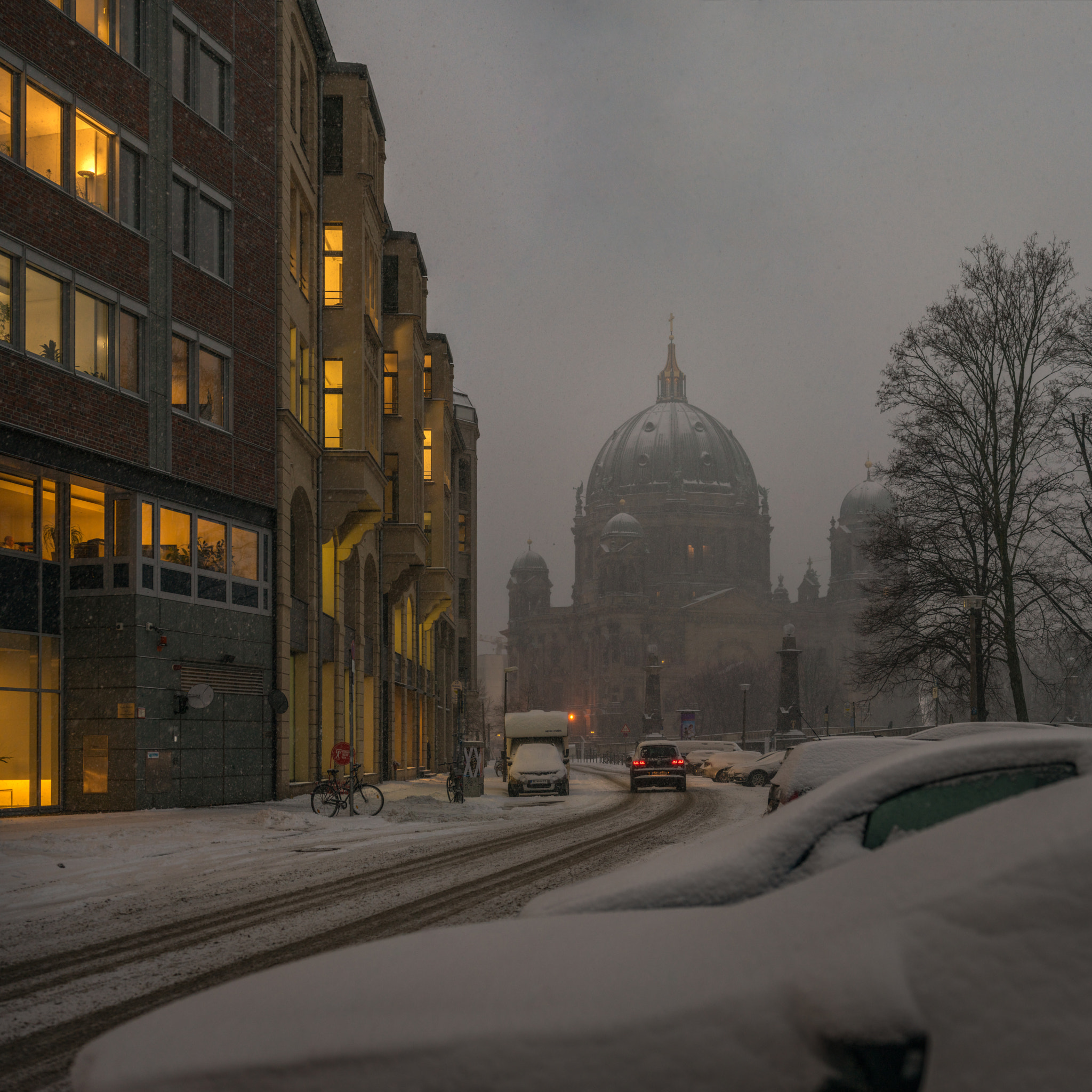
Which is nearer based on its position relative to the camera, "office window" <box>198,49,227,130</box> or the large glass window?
the large glass window

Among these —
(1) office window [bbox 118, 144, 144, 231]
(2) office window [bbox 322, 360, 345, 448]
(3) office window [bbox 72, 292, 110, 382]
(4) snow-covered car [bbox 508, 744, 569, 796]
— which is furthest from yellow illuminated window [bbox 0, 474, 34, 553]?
(4) snow-covered car [bbox 508, 744, 569, 796]

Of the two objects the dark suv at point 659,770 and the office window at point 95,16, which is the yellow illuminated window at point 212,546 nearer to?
the office window at point 95,16

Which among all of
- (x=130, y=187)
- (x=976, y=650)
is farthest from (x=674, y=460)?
(x=130, y=187)

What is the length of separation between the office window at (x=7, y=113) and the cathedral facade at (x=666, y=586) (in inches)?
5291

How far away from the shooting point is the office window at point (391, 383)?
42.7 metres

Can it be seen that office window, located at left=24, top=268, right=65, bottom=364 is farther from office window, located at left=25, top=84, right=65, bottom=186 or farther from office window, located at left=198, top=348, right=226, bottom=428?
office window, located at left=198, top=348, right=226, bottom=428

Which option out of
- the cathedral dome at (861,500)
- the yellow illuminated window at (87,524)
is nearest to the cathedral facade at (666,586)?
the cathedral dome at (861,500)

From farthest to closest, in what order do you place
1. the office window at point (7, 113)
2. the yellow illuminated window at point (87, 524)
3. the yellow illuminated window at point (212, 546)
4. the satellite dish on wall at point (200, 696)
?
Result: the yellow illuminated window at point (212, 546)
the satellite dish on wall at point (200, 696)
the yellow illuminated window at point (87, 524)
the office window at point (7, 113)

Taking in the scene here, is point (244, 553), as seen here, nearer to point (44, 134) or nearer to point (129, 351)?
point (129, 351)

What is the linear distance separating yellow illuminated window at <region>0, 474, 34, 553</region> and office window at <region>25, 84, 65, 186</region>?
5.23 meters

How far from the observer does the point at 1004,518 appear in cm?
3081

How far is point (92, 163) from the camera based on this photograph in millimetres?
23562

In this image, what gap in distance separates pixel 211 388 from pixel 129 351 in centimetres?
288

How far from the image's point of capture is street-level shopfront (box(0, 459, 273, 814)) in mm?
23297
